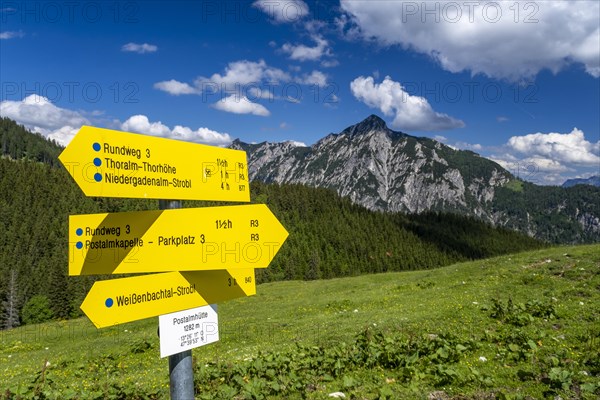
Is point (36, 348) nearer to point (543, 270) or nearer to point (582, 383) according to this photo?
point (582, 383)

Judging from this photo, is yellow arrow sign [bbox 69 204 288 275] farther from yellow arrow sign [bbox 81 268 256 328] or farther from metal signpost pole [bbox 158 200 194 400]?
metal signpost pole [bbox 158 200 194 400]

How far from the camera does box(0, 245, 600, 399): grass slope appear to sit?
814 cm

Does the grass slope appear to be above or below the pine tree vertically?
above

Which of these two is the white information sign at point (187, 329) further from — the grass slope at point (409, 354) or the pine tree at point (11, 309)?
the pine tree at point (11, 309)

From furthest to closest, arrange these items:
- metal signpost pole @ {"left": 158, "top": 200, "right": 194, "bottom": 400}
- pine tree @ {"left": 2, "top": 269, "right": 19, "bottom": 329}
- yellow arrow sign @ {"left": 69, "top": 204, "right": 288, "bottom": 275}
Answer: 1. pine tree @ {"left": 2, "top": 269, "right": 19, "bottom": 329}
2. yellow arrow sign @ {"left": 69, "top": 204, "right": 288, "bottom": 275}
3. metal signpost pole @ {"left": 158, "top": 200, "right": 194, "bottom": 400}

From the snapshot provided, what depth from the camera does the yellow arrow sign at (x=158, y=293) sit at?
448cm

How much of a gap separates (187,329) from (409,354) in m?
7.19

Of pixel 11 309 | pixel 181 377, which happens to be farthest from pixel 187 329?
pixel 11 309

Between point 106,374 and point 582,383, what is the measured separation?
45.9ft

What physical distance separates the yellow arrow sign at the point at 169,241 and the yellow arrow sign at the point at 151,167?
1.06 feet

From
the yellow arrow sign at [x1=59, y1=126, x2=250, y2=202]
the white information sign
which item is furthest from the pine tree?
the yellow arrow sign at [x1=59, y1=126, x2=250, y2=202]

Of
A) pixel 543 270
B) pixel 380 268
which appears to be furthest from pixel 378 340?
pixel 380 268

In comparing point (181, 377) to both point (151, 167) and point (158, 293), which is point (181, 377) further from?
point (151, 167)

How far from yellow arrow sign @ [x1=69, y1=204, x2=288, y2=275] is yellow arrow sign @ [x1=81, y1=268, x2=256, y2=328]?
0.59 feet
